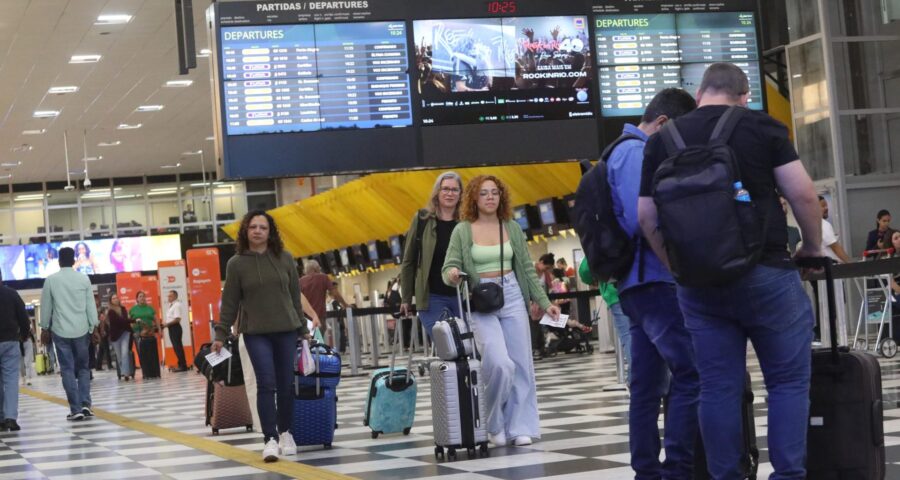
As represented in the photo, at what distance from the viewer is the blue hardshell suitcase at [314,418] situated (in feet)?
26.1

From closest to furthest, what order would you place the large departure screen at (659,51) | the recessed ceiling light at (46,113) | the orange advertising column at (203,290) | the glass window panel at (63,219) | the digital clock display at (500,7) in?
1. the digital clock display at (500,7)
2. the large departure screen at (659,51)
3. the orange advertising column at (203,290)
4. the recessed ceiling light at (46,113)
5. the glass window panel at (63,219)

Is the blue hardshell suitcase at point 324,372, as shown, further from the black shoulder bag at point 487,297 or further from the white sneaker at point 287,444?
the black shoulder bag at point 487,297

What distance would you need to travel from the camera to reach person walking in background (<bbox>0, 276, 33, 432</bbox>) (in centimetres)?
1203

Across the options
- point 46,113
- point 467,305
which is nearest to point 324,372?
point 467,305

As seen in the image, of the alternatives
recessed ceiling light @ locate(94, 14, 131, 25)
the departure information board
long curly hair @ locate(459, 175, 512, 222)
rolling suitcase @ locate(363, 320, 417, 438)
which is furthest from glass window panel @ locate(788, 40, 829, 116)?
long curly hair @ locate(459, 175, 512, 222)

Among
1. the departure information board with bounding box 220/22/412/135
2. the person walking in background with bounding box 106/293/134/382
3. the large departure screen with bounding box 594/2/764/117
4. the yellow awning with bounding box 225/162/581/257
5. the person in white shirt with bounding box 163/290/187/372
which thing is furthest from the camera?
the person in white shirt with bounding box 163/290/187/372

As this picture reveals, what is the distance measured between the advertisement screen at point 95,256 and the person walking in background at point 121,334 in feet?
68.7

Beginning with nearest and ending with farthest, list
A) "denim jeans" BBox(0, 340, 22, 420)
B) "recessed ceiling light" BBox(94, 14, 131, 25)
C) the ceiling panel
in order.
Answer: "denim jeans" BBox(0, 340, 22, 420) < the ceiling panel < "recessed ceiling light" BBox(94, 14, 131, 25)

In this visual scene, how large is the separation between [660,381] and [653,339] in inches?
9.9

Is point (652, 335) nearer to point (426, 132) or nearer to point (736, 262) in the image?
point (736, 262)

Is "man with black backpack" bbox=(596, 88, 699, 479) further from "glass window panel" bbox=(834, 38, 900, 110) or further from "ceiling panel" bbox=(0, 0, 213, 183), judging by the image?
"ceiling panel" bbox=(0, 0, 213, 183)

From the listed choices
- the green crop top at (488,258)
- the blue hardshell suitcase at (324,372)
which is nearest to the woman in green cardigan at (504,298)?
the green crop top at (488,258)

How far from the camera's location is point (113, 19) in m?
21.3

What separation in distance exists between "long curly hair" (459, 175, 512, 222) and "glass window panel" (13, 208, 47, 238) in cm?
4416
